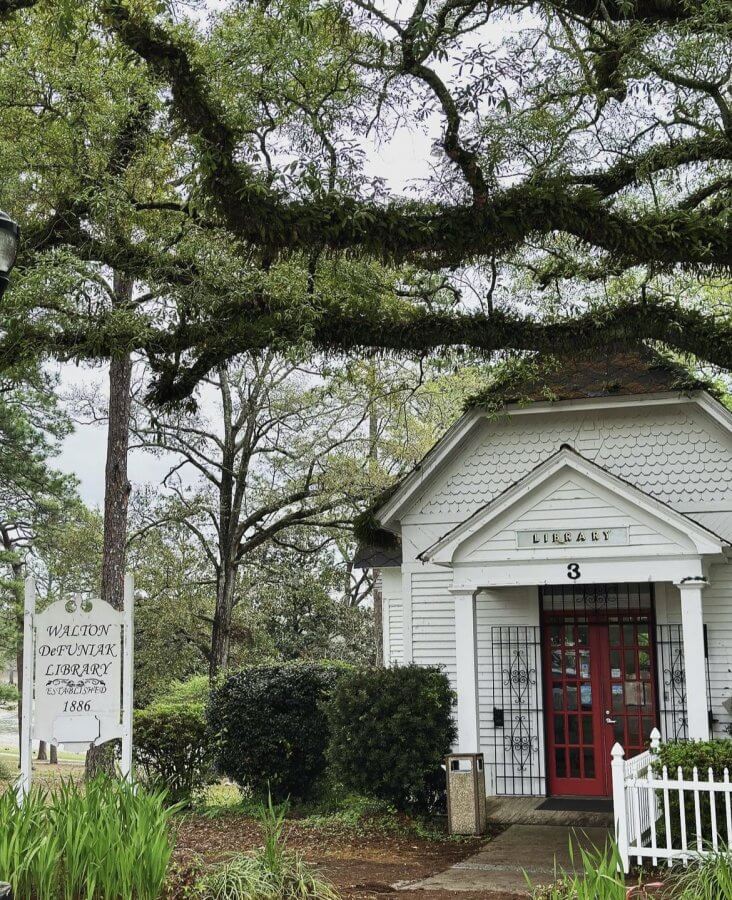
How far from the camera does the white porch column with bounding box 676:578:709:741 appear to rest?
12.3 metres

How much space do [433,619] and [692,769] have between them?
6.65 metres

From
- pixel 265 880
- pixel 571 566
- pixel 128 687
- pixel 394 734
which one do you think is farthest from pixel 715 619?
pixel 265 880

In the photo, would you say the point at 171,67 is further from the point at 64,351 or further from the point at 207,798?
the point at 207,798

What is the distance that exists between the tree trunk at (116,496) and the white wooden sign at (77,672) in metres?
8.56

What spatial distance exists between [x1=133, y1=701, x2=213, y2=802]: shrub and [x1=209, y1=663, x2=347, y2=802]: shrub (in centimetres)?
47

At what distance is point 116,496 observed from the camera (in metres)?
Result: 19.6

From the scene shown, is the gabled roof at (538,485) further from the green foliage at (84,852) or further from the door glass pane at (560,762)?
the green foliage at (84,852)

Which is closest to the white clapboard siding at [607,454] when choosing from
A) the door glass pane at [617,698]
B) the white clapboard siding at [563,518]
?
the white clapboard siding at [563,518]

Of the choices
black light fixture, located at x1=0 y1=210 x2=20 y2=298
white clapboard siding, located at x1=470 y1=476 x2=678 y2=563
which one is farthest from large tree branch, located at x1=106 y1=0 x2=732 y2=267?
white clapboard siding, located at x1=470 y1=476 x2=678 y2=563

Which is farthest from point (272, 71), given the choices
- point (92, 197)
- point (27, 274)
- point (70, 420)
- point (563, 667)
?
point (70, 420)

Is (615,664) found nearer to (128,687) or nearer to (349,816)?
(349,816)

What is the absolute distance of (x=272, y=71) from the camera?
10477 mm

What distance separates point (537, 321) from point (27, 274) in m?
6.32

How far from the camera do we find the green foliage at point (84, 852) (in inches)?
240
